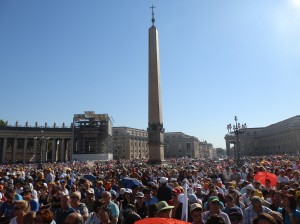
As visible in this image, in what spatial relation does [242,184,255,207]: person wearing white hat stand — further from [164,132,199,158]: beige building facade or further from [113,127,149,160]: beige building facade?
[164,132,199,158]: beige building facade

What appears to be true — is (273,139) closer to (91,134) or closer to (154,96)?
(91,134)

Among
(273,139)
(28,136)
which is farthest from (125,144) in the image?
(273,139)

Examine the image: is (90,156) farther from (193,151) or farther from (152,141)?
(193,151)

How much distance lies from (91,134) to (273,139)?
8704 cm

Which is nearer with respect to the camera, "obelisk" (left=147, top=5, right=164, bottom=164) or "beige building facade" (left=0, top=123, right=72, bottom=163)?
"obelisk" (left=147, top=5, right=164, bottom=164)

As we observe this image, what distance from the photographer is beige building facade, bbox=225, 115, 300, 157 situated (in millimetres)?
109219

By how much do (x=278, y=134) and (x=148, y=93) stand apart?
11009cm

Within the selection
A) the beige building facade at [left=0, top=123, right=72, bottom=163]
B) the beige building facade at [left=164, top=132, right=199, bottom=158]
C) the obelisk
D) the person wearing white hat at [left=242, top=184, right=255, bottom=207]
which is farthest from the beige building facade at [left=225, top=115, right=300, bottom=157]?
the person wearing white hat at [left=242, top=184, right=255, bottom=207]

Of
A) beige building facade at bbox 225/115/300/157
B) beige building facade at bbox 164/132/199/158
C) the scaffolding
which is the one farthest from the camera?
beige building facade at bbox 164/132/199/158

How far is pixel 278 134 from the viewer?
Result: 125m

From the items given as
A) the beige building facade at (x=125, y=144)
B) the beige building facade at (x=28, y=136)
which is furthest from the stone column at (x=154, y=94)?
the beige building facade at (x=125, y=144)

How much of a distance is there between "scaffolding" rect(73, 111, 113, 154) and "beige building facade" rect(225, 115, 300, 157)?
126 feet

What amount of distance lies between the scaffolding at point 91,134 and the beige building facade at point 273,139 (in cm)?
3853

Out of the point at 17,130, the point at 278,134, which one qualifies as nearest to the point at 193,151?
the point at 278,134
